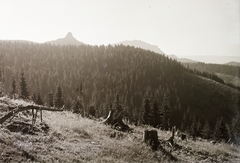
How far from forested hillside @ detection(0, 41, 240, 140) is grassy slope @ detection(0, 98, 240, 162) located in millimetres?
116717

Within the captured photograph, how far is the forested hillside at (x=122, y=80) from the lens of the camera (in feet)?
468

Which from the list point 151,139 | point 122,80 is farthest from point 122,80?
point 151,139

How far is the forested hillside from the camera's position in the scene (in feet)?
468

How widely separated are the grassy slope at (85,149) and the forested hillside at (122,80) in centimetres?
11672

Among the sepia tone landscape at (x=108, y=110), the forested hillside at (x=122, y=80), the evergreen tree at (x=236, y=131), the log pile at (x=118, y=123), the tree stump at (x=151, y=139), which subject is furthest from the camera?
the forested hillside at (x=122, y=80)

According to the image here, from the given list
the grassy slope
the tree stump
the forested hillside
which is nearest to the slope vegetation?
the forested hillside

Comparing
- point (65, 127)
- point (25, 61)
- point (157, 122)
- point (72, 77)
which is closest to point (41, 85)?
point (72, 77)

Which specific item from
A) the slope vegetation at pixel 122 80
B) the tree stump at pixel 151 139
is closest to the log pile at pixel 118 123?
the tree stump at pixel 151 139

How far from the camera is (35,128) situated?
33.1 ft

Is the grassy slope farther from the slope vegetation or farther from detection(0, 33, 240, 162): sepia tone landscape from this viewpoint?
the slope vegetation

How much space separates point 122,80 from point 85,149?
6175 inches

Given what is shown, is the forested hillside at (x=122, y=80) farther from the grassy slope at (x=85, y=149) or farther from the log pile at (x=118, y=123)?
the grassy slope at (x=85, y=149)

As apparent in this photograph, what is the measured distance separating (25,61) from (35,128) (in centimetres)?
18821

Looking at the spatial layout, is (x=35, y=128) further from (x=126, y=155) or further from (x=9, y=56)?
(x=9, y=56)
